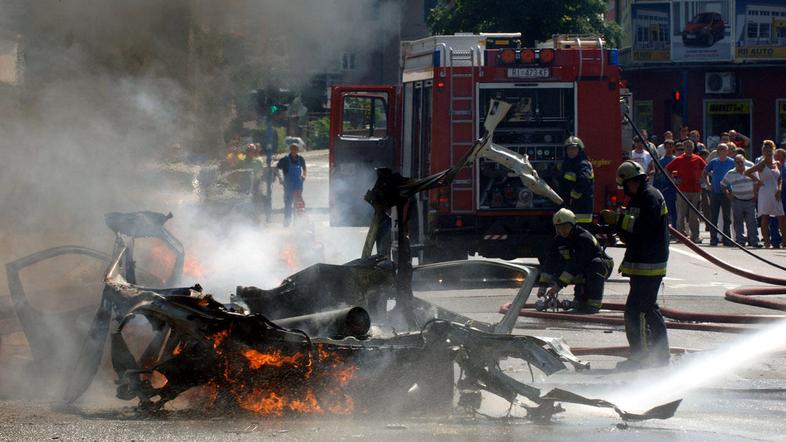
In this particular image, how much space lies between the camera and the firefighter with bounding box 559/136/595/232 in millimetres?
12961

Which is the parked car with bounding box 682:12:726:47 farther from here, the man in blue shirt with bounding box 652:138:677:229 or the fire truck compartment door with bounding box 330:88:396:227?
the fire truck compartment door with bounding box 330:88:396:227

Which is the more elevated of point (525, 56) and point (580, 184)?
point (525, 56)

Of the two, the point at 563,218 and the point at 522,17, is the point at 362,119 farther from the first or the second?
the point at 522,17

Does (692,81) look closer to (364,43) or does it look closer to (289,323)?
(364,43)

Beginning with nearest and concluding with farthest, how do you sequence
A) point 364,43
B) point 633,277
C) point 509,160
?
point 633,277, point 509,160, point 364,43

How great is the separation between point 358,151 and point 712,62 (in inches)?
924

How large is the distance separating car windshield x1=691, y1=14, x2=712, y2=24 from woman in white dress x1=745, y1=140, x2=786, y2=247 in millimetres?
18222

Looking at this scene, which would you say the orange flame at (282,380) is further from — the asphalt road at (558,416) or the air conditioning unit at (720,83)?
the air conditioning unit at (720,83)

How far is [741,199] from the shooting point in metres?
17.9

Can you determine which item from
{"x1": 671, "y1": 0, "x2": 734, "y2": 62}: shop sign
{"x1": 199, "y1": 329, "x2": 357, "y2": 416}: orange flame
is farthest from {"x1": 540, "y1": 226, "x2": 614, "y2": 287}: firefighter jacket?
{"x1": 671, "y1": 0, "x2": 734, "y2": 62}: shop sign

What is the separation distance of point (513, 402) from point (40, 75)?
7405 mm

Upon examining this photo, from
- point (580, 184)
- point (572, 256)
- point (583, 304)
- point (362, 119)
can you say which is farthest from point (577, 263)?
point (362, 119)

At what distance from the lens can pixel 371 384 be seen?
20.9 feet

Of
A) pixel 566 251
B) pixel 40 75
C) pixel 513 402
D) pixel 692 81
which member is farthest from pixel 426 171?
pixel 692 81
